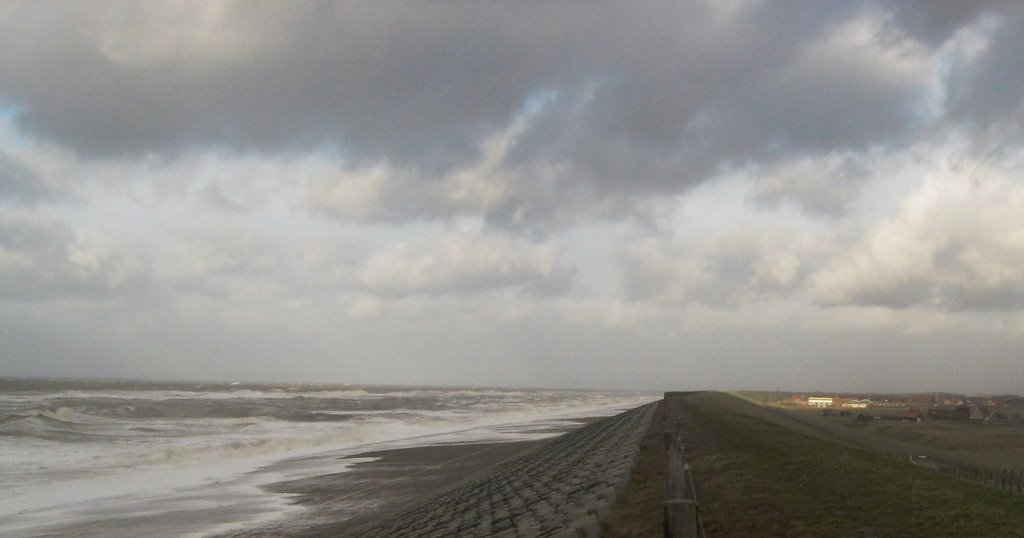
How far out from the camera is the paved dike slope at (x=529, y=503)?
10.2 meters

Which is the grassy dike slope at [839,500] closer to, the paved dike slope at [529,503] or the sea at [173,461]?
the paved dike slope at [529,503]

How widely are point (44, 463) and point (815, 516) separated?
27914mm

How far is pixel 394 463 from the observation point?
29.3 m

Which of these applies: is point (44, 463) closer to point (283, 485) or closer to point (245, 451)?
point (245, 451)

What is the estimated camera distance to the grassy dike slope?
8.00 metres

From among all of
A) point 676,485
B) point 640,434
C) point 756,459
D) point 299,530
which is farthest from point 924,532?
point 640,434

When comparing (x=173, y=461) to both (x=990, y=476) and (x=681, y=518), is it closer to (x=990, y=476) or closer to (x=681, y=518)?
(x=990, y=476)

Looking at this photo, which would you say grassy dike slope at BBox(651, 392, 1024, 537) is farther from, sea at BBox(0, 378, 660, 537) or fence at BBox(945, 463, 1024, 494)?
sea at BBox(0, 378, 660, 537)

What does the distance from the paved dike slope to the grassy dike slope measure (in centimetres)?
150

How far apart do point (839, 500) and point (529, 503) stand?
5.67 metres

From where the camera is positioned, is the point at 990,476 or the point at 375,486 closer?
the point at 990,476

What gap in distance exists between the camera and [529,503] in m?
13.6

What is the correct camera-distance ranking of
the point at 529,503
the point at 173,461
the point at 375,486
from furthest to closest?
the point at 173,461, the point at 375,486, the point at 529,503

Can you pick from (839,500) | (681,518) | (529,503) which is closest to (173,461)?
(529,503)
